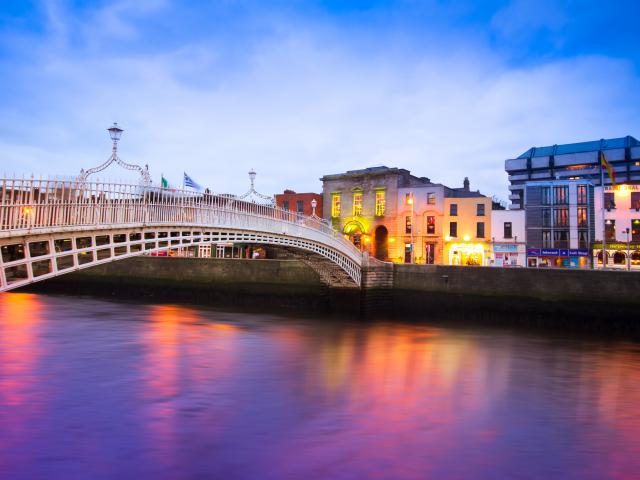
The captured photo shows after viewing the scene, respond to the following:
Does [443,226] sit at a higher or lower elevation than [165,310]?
higher

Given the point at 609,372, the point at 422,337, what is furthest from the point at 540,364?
the point at 422,337

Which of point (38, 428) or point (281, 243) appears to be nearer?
point (38, 428)

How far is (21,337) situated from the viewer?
17.8m

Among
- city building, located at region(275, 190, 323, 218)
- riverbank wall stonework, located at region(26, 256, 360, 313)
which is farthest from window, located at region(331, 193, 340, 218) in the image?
riverbank wall stonework, located at region(26, 256, 360, 313)

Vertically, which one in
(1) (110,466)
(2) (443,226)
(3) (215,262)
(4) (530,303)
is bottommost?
(1) (110,466)

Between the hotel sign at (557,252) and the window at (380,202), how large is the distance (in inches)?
434

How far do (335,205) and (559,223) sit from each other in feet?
55.9

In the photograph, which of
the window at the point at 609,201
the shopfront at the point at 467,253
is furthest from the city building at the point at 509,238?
the window at the point at 609,201

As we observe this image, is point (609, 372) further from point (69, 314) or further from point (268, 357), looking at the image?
point (69, 314)

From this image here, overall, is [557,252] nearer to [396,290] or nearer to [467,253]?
[467,253]

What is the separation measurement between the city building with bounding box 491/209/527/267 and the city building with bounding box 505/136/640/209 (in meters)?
23.2

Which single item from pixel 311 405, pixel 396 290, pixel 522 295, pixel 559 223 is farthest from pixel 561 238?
pixel 311 405

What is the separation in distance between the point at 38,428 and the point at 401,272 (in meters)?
21.5

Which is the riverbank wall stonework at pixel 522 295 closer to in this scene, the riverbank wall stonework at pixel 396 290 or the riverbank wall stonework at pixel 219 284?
the riverbank wall stonework at pixel 396 290
